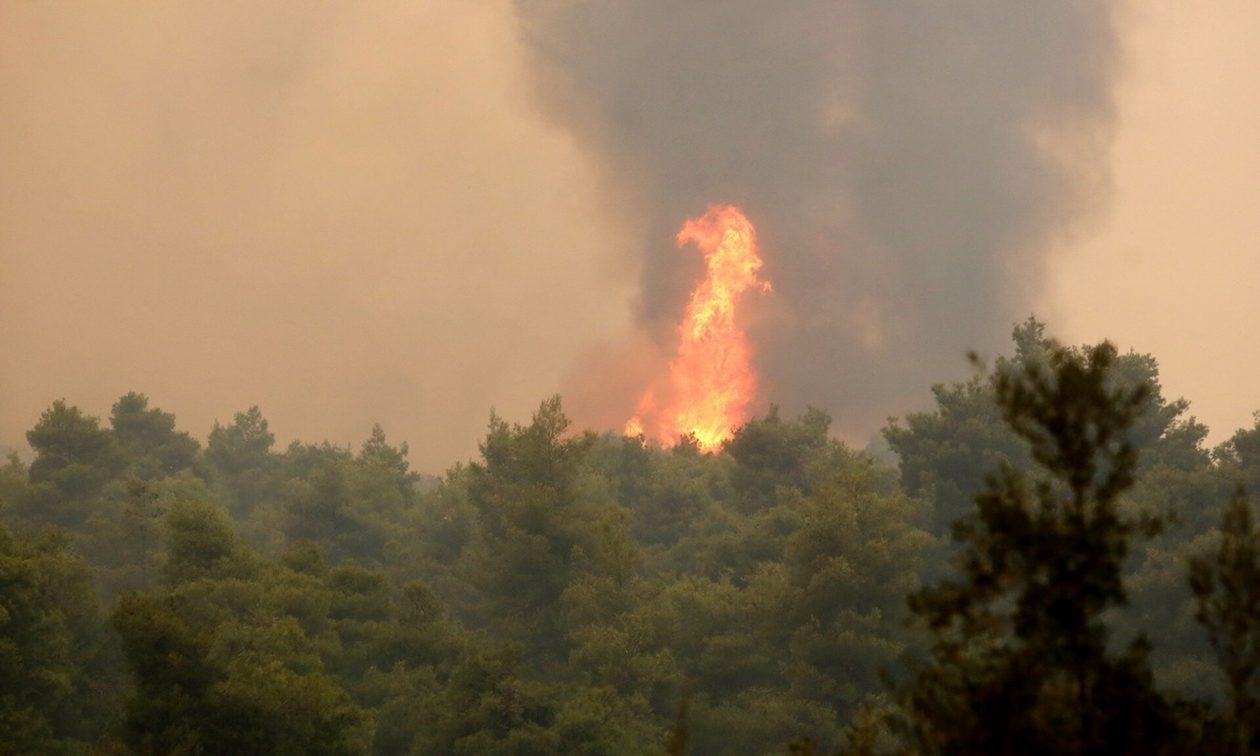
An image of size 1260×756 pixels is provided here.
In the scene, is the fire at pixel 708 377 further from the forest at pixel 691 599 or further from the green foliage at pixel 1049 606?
the green foliage at pixel 1049 606

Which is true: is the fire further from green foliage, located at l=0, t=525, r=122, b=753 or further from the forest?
green foliage, located at l=0, t=525, r=122, b=753

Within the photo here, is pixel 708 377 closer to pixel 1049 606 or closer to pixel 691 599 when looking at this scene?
pixel 691 599

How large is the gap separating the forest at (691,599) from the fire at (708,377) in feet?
85.0

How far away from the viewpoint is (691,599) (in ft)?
177

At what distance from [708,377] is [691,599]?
60.0 meters

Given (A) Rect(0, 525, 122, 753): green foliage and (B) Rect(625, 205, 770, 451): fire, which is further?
(B) Rect(625, 205, 770, 451): fire

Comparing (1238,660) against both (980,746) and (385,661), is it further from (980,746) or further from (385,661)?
(385,661)

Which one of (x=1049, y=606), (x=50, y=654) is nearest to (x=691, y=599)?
(x=50, y=654)

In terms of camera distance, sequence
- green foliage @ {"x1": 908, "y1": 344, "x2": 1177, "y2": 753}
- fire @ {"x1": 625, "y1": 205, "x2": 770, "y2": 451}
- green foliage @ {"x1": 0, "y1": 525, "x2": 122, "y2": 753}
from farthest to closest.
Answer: fire @ {"x1": 625, "y1": 205, "x2": 770, "y2": 451}
green foliage @ {"x1": 0, "y1": 525, "x2": 122, "y2": 753}
green foliage @ {"x1": 908, "y1": 344, "x2": 1177, "y2": 753}

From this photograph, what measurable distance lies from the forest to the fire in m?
25.9

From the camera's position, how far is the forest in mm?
12203

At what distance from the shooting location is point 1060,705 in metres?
11.2

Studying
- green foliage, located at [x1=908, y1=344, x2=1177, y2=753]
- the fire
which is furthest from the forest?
the fire

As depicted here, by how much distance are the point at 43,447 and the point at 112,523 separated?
17714mm
